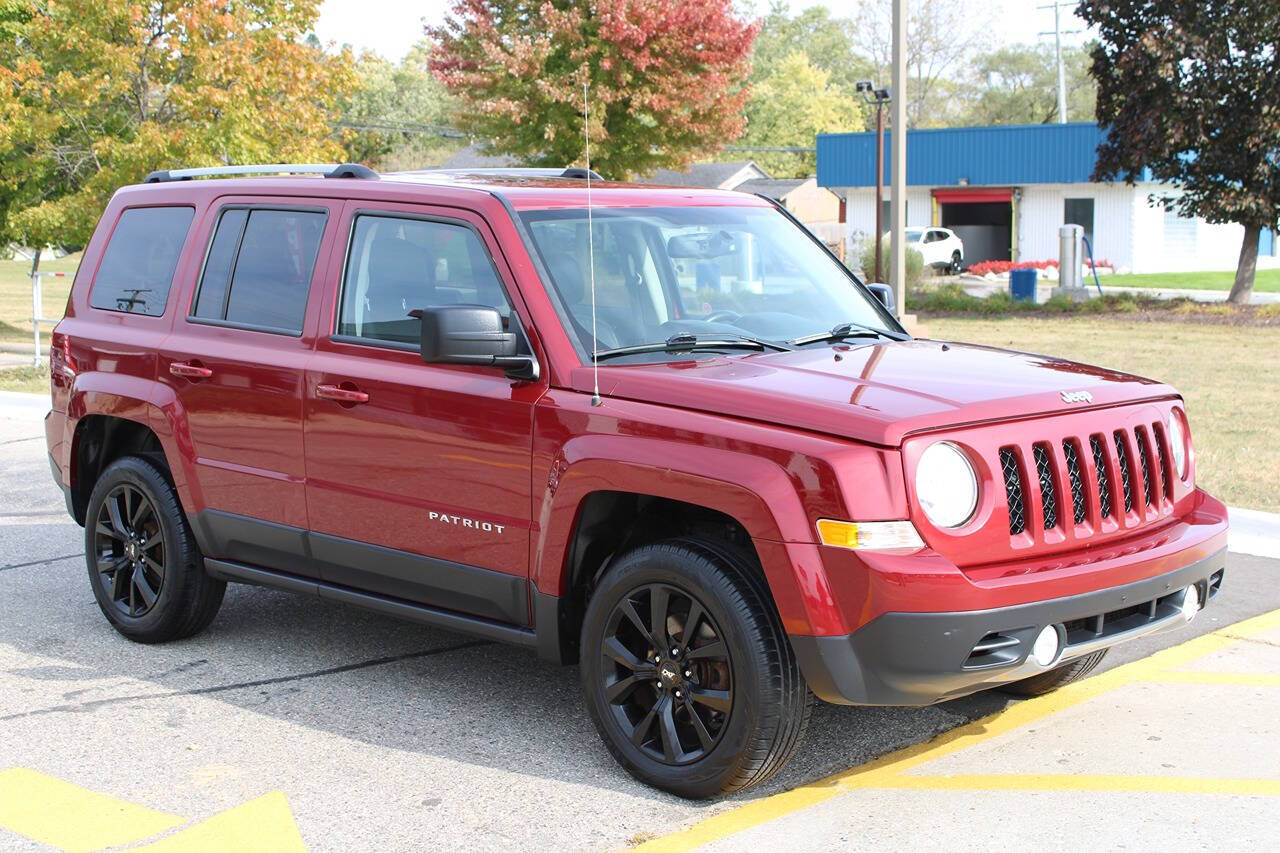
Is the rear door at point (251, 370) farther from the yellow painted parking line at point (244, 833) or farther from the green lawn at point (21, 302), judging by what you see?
the green lawn at point (21, 302)

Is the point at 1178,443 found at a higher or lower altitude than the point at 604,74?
lower

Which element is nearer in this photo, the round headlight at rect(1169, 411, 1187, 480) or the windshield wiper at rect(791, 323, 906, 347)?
the round headlight at rect(1169, 411, 1187, 480)

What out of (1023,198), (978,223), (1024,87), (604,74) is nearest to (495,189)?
(604,74)

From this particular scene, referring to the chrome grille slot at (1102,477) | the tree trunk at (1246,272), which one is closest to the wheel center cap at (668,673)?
the chrome grille slot at (1102,477)

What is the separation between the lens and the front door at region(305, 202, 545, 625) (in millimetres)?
5012

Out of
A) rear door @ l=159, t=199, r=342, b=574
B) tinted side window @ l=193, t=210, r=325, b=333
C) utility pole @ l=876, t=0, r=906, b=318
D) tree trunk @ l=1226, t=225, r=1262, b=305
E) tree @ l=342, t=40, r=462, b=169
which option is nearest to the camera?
rear door @ l=159, t=199, r=342, b=574

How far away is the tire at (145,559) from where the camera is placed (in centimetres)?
619

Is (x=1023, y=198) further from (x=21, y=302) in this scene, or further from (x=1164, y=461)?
(x=1164, y=461)

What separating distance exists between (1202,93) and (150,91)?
17237 mm

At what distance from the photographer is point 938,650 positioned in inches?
163

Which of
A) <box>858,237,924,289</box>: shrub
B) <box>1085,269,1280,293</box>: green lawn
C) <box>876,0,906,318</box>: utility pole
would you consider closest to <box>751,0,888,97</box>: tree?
<box>1085,269,1280,293</box>: green lawn

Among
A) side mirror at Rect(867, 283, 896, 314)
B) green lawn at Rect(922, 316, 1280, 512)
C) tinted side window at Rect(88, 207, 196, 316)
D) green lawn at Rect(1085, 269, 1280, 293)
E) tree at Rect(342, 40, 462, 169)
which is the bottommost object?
green lawn at Rect(922, 316, 1280, 512)

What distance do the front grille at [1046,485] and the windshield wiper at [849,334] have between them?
1113 mm

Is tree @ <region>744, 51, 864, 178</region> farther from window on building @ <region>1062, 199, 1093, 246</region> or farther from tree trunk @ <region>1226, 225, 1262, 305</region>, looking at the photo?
tree trunk @ <region>1226, 225, 1262, 305</region>
